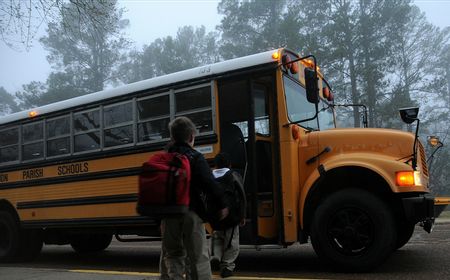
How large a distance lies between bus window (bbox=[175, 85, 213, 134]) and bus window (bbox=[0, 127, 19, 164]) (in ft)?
12.0

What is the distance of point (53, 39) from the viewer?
34.5 m

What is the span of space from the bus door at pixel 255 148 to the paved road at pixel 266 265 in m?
0.59

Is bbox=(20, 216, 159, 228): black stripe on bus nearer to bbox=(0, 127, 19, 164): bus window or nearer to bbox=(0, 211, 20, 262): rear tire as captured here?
bbox=(0, 211, 20, 262): rear tire

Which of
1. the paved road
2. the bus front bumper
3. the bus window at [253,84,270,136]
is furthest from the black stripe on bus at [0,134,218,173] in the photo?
the bus front bumper

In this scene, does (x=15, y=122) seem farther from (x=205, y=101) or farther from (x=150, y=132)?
(x=205, y=101)

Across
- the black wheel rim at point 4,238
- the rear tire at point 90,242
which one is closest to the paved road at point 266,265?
the rear tire at point 90,242

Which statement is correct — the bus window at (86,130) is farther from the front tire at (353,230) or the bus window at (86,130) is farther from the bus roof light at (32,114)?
the front tire at (353,230)

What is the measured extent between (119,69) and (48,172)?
30.2 m

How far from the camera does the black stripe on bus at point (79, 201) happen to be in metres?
7.40

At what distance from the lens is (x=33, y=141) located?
8.81 meters

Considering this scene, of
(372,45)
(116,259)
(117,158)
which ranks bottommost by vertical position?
(116,259)

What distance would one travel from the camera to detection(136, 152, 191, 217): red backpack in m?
3.99

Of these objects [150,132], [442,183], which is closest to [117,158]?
[150,132]

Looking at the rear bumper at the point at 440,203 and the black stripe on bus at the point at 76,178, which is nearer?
the rear bumper at the point at 440,203
